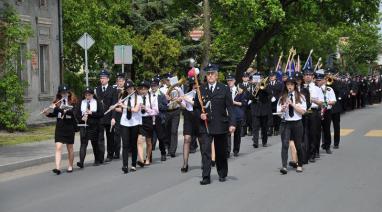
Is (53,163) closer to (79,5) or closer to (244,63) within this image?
(79,5)

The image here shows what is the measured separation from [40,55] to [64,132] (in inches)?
511

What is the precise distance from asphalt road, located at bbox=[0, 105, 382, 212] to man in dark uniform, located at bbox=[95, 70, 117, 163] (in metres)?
0.66

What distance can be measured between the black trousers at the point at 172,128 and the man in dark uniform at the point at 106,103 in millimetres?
1301

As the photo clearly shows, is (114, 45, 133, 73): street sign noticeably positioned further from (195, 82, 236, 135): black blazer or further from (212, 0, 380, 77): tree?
(212, 0, 380, 77): tree

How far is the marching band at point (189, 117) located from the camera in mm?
11023

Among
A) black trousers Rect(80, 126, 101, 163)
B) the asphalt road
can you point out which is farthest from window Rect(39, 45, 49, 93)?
black trousers Rect(80, 126, 101, 163)

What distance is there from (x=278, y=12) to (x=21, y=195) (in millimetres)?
24050

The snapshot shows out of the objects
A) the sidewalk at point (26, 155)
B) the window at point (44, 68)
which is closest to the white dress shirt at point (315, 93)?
the sidewalk at point (26, 155)

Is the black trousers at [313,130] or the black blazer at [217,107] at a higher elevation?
the black blazer at [217,107]

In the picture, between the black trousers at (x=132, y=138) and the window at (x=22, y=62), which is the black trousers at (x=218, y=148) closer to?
the black trousers at (x=132, y=138)

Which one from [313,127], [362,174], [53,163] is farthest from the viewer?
[53,163]

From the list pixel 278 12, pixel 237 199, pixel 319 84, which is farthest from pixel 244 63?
pixel 237 199

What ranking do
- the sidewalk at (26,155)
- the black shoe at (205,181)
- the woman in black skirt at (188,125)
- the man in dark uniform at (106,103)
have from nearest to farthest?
the black shoe at (205,181)
the woman in black skirt at (188,125)
the sidewalk at (26,155)
the man in dark uniform at (106,103)

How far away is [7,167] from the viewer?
43.2ft
